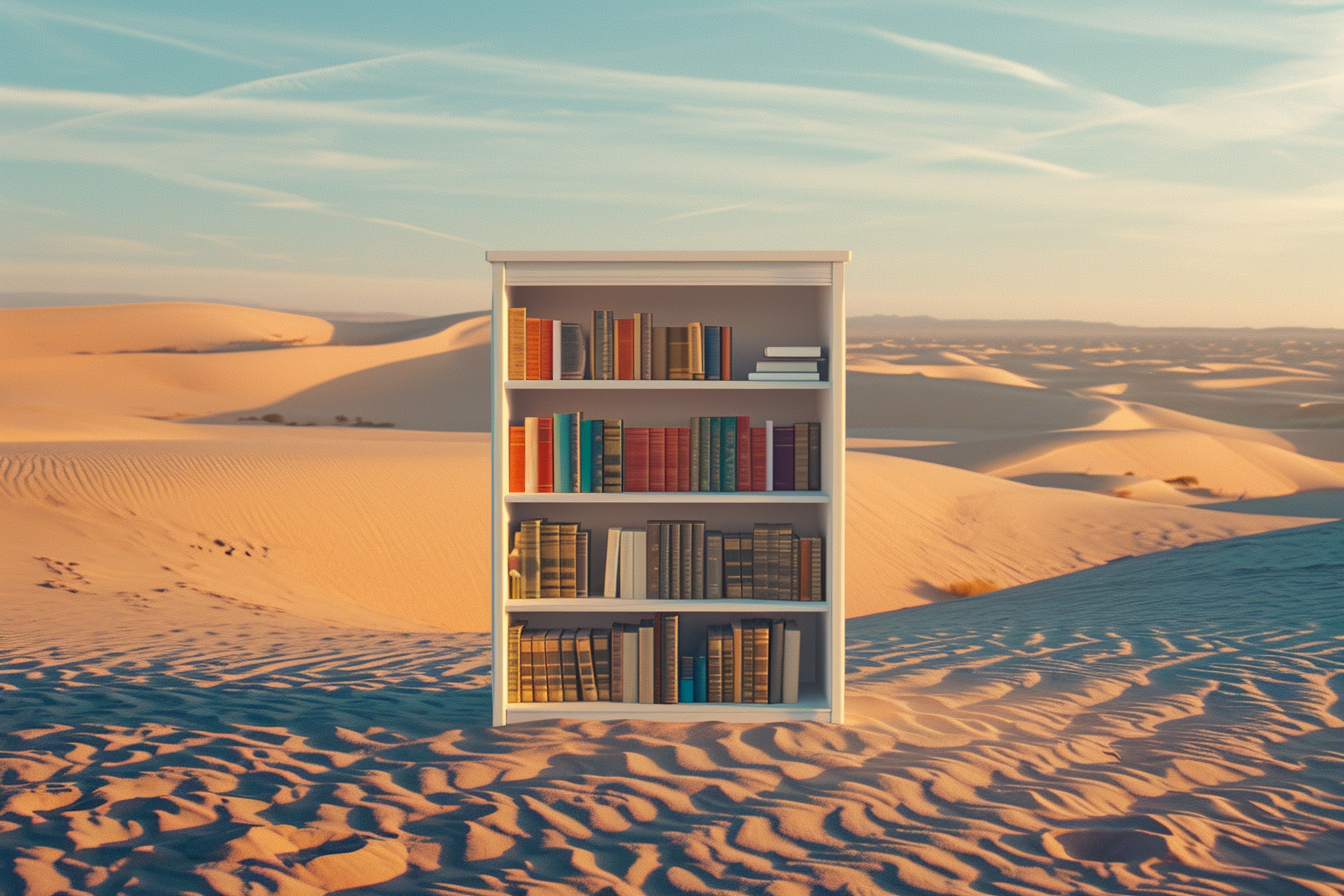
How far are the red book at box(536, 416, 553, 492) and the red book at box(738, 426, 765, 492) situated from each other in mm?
1096

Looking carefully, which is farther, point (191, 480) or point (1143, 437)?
point (1143, 437)

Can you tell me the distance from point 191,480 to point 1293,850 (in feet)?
50.7

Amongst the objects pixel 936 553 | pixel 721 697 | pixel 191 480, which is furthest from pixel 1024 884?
pixel 191 480

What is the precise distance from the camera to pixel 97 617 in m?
10.2

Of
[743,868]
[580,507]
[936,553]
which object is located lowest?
[936,553]

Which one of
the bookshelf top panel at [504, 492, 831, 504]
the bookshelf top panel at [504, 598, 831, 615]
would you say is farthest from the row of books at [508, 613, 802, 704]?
the bookshelf top panel at [504, 492, 831, 504]

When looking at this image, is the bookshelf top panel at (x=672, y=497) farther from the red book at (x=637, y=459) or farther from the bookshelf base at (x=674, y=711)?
the bookshelf base at (x=674, y=711)

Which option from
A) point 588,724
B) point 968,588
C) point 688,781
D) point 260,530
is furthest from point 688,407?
point 968,588

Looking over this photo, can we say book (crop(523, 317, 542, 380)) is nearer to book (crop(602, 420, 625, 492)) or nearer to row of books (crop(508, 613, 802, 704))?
book (crop(602, 420, 625, 492))

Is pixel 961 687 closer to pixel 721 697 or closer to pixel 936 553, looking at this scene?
pixel 721 697

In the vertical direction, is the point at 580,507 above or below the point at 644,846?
above

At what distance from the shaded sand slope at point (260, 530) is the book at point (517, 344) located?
6.73 metres

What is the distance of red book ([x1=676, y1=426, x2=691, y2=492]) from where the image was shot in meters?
6.22

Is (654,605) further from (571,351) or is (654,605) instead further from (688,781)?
(571,351)
